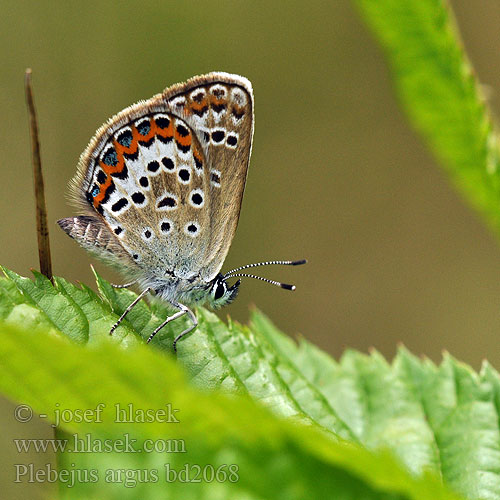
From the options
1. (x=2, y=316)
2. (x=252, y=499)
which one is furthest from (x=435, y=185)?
(x=252, y=499)

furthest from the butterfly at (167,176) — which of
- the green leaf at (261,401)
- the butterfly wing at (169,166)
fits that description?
the green leaf at (261,401)

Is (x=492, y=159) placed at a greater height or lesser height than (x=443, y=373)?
greater

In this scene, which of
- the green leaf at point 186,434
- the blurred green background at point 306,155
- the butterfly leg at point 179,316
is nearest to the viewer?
the green leaf at point 186,434

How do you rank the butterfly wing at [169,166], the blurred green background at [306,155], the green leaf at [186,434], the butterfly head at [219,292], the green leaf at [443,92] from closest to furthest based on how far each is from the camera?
the green leaf at [186,434] < the green leaf at [443,92] < the butterfly wing at [169,166] < the butterfly head at [219,292] < the blurred green background at [306,155]

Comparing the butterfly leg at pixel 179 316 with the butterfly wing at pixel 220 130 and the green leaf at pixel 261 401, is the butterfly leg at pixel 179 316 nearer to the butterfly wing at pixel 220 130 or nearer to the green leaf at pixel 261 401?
the green leaf at pixel 261 401

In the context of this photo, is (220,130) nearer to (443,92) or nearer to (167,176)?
(167,176)

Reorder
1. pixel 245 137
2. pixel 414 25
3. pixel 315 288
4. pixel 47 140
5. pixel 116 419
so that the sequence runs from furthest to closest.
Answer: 1. pixel 315 288
2. pixel 47 140
3. pixel 245 137
4. pixel 414 25
5. pixel 116 419

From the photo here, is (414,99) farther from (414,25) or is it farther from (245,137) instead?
(245,137)

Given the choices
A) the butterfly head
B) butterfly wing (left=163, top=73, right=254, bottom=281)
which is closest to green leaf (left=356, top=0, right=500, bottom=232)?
butterfly wing (left=163, top=73, right=254, bottom=281)
